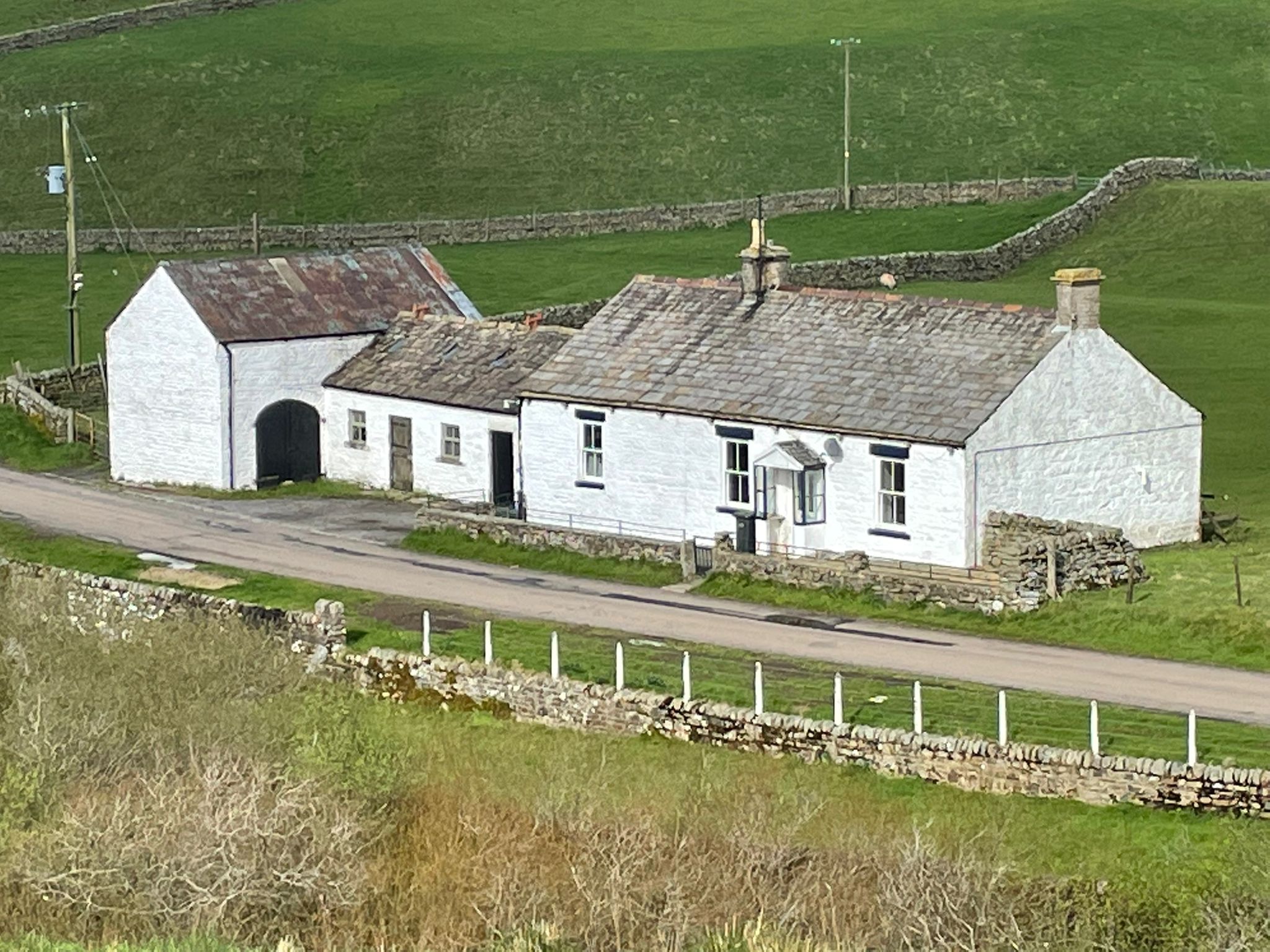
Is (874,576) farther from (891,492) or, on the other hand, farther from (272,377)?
(272,377)

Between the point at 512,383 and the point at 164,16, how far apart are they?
70445 mm

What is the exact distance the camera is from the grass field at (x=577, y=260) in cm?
7944

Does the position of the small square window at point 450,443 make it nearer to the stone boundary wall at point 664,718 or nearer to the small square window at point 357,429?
the small square window at point 357,429

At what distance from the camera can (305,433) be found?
200 ft

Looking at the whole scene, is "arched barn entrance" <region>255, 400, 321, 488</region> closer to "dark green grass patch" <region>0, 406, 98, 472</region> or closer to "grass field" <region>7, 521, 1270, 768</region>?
"dark green grass patch" <region>0, 406, 98, 472</region>

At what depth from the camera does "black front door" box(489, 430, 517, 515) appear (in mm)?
56031

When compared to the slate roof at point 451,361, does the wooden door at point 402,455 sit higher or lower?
lower

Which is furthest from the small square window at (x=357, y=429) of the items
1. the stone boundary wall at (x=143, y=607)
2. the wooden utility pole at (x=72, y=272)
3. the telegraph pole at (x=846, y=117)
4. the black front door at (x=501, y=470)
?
the telegraph pole at (x=846, y=117)

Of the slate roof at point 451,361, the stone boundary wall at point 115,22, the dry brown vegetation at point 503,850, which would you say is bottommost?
the dry brown vegetation at point 503,850

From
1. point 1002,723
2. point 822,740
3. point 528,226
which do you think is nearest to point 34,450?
point 822,740

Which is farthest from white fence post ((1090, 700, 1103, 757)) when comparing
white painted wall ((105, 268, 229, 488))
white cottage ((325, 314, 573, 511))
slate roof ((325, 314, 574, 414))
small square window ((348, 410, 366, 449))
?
white painted wall ((105, 268, 229, 488))

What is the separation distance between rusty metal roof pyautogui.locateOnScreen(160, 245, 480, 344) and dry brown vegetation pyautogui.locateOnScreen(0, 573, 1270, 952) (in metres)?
24.8

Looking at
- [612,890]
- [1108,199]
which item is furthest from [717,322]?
[1108,199]

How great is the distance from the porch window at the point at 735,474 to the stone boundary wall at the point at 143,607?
9641mm
